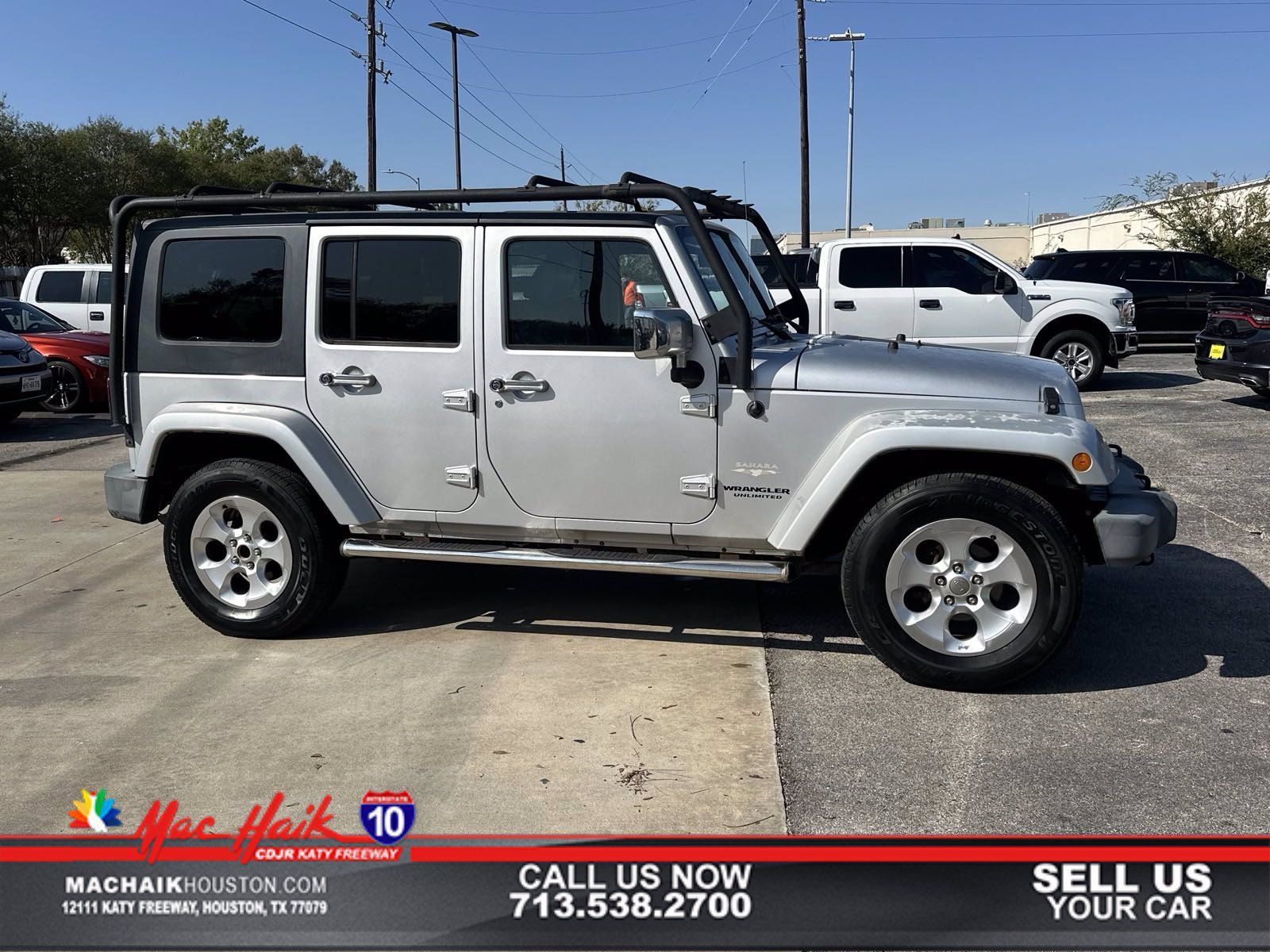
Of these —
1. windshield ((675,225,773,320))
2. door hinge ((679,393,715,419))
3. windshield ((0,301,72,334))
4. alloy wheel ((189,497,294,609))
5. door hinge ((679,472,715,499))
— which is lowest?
alloy wheel ((189,497,294,609))

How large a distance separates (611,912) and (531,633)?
7.85 ft

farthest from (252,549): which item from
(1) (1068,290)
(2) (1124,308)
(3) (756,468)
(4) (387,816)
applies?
(2) (1124,308)

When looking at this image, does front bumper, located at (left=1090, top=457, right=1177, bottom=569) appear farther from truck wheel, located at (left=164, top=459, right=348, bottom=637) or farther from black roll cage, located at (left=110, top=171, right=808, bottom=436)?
truck wheel, located at (left=164, top=459, right=348, bottom=637)

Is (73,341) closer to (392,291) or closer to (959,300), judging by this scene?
(959,300)

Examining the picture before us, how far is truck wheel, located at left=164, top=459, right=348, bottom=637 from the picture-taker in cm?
520

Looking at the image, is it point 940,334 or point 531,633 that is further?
point 940,334

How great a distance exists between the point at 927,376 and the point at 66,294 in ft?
50.7

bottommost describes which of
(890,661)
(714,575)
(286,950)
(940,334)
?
(286,950)

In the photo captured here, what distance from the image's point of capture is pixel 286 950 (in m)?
2.97

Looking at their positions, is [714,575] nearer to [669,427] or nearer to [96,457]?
[669,427]

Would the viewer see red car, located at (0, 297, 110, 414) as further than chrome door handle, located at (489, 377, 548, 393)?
Yes

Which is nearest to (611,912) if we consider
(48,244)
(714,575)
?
(714,575)

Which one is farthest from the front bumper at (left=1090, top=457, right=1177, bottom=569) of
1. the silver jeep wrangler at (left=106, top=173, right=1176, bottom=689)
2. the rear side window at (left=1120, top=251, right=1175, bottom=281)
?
the rear side window at (left=1120, top=251, right=1175, bottom=281)

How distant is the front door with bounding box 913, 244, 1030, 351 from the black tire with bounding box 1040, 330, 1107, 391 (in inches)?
23.6
